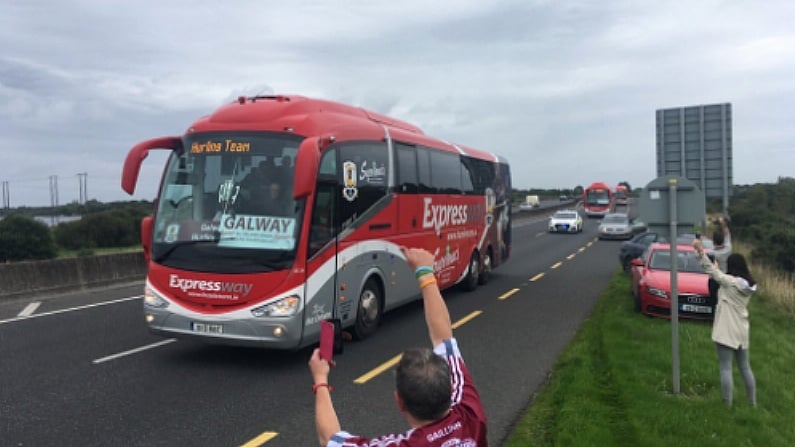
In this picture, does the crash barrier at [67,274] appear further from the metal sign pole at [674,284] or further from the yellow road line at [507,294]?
the metal sign pole at [674,284]

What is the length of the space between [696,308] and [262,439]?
871 cm

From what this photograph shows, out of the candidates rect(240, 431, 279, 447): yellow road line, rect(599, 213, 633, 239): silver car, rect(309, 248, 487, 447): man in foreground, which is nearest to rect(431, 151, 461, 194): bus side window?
rect(240, 431, 279, 447): yellow road line

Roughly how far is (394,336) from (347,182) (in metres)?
2.76

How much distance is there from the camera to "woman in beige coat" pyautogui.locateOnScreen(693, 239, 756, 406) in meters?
6.45

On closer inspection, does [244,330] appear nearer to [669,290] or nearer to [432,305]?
[432,305]

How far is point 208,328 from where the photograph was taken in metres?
7.80

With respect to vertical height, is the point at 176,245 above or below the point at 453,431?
above

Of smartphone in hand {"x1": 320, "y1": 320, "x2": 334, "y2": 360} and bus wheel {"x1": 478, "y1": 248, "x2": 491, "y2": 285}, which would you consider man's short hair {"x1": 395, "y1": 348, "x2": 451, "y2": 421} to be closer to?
smartphone in hand {"x1": 320, "y1": 320, "x2": 334, "y2": 360}

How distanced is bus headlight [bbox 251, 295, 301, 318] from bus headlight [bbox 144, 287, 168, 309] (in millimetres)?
1262

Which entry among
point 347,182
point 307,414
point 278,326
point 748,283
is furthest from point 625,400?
point 347,182

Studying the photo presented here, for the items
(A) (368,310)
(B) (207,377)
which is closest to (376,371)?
(A) (368,310)

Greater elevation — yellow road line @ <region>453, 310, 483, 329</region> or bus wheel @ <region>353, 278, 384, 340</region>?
bus wheel @ <region>353, 278, 384, 340</region>

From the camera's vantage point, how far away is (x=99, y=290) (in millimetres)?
15727

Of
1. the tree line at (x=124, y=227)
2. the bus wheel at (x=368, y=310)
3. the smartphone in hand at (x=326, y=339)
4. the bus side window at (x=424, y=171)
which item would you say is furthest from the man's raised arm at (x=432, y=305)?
the tree line at (x=124, y=227)
